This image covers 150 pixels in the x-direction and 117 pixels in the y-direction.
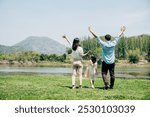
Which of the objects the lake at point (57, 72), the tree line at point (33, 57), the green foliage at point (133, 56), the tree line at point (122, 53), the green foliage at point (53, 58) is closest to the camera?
the lake at point (57, 72)

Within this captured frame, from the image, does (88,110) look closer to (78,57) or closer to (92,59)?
(78,57)

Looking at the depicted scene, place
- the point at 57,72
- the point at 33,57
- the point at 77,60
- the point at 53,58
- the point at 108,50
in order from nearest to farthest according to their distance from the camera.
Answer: the point at 108,50 → the point at 77,60 → the point at 57,72 → the point at 53,58 → the point at 33,57

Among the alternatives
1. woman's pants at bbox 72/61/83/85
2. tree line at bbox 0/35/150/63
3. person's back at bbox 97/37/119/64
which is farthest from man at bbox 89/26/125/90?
tree line at bbox 0/35/150/63

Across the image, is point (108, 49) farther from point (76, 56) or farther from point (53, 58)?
point (53, 58)

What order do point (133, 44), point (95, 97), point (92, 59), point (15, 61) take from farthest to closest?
1. point (133, 44)
2. point (15, 61)
3. point (92, 59)
4. point (95, 97)

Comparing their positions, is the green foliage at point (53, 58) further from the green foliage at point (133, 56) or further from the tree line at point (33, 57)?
the green foliage at point (133, 56)

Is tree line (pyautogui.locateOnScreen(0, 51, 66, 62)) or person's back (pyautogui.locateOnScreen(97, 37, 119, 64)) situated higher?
person's back (pyautogui.locateOnScreen(97, 37, 119, 64))

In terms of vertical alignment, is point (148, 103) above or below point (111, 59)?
below

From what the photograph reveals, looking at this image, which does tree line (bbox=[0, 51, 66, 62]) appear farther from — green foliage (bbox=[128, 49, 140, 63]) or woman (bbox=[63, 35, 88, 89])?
woman (bbox=[63, 35, 88, 89])

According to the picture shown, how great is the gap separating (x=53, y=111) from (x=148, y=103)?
9.43 feet

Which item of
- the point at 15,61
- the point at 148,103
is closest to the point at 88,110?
the point at 148,103

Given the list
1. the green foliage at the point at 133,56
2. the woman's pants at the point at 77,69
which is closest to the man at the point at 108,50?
the woman's pants at the point at 77,69

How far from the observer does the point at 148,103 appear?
9.14m

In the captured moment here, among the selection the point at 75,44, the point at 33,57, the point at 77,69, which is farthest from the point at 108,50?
the point at 33,57
